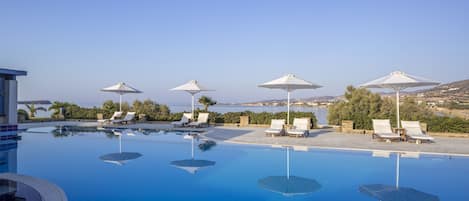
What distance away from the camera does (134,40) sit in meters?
18.9

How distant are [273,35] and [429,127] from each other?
9.54 m

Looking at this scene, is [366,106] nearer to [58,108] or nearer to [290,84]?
[290,84]

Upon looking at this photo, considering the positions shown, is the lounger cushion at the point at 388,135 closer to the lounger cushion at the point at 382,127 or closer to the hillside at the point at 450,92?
the lounger cushion at the point at 382,127

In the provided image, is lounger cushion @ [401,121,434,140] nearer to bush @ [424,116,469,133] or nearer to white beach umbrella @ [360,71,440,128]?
white beach umbrella @ [360,71,440,128]

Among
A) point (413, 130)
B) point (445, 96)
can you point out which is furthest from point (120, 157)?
point (445, 96)

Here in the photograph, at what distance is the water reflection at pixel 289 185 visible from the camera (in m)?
5.39

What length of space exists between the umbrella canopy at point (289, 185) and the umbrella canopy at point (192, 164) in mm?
1720

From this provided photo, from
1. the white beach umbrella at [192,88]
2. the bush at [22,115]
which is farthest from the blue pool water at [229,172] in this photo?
the bush at [22,115]

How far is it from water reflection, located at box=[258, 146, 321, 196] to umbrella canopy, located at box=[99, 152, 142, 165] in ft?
12.1

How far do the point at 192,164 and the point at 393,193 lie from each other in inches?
171

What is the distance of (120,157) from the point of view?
8148mm

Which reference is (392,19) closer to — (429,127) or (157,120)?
(429,127)

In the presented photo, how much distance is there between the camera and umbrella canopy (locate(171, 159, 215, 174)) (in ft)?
22.9

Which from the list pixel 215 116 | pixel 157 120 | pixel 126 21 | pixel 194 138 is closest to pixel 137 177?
pixel 194 138
